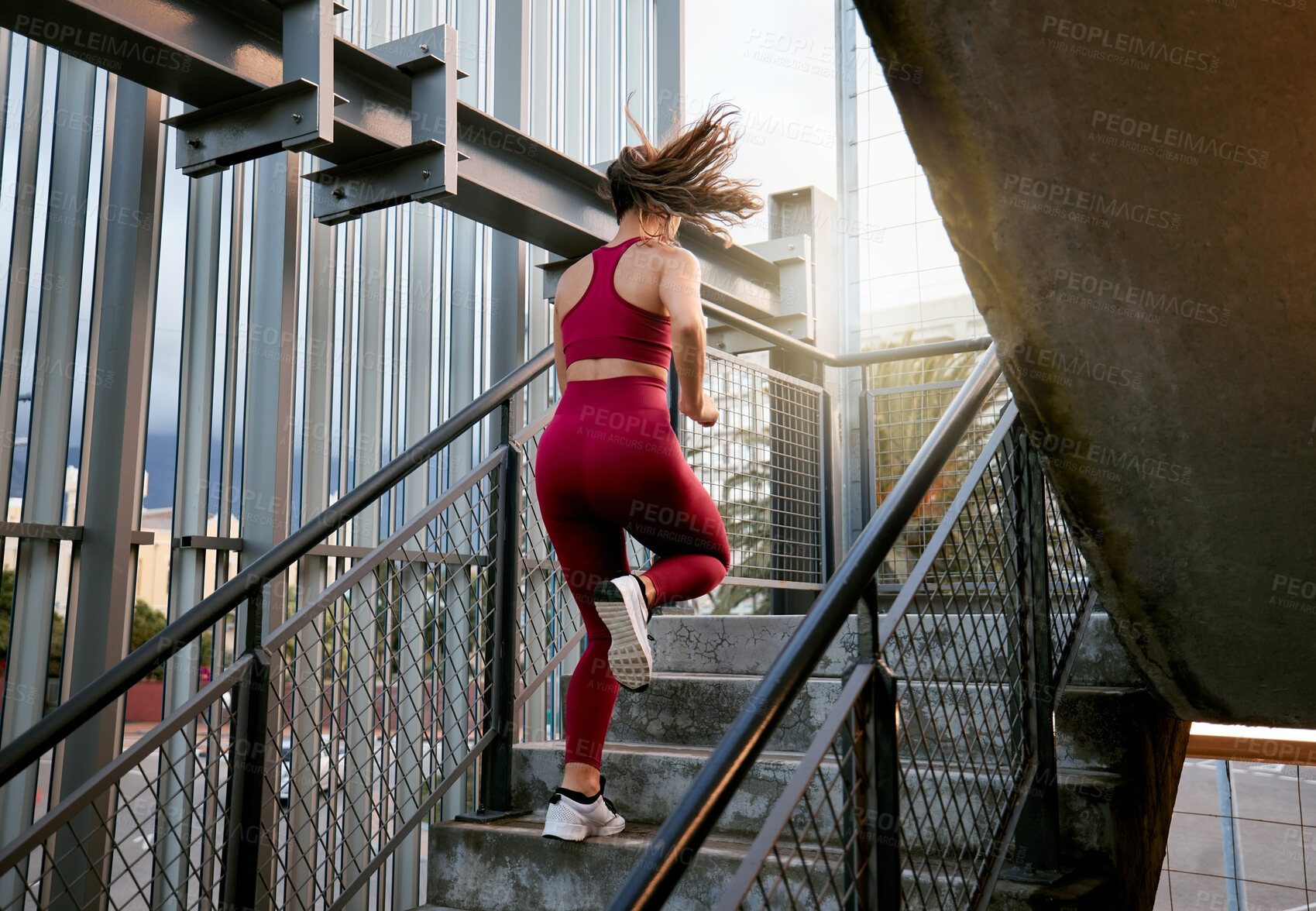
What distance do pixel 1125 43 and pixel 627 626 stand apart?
130cm

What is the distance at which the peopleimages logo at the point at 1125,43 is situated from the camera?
1478 millimetres

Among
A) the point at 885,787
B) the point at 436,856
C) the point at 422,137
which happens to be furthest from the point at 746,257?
the point at 885,787

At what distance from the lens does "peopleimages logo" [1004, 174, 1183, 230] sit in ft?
Result: 5.39

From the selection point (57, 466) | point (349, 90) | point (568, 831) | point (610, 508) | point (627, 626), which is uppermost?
point (349, 90)

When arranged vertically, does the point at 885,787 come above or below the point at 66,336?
below

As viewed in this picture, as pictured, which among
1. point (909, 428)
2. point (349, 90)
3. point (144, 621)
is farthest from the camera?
point (909, 428)

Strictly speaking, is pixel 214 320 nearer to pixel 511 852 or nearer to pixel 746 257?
pixel 511 852

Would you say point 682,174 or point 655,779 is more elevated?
point 682,174

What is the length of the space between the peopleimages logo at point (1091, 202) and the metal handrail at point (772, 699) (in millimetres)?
533

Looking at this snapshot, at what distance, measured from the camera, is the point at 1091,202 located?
1.65 meters

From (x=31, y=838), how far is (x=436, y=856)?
0.97 metres

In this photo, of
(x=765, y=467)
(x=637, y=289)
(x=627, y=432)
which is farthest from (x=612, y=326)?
(x=765, y=467)

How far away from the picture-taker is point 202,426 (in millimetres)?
3559

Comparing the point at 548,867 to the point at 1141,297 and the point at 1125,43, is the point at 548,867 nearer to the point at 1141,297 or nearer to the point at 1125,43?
the point at 1141,297
